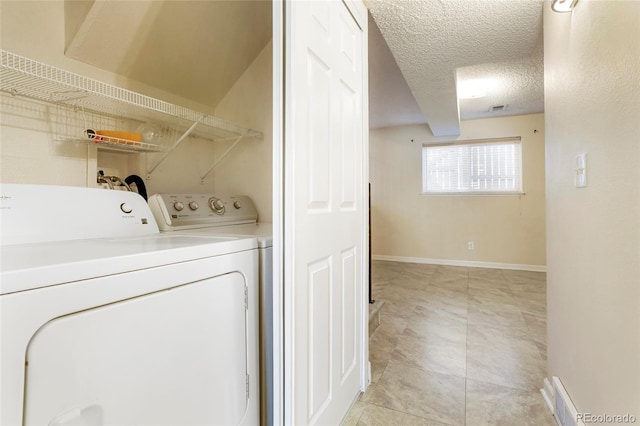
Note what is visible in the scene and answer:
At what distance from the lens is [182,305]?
0.87 metres

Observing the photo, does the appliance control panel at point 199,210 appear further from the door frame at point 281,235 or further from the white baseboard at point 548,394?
the white baseboard at point 548,394

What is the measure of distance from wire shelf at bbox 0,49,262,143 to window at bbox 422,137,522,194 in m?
4.20

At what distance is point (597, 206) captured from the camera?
3.60ft

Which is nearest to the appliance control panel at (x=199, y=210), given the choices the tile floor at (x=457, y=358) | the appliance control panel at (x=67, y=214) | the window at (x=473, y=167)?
the appliance control panel at (x=67, y=214)

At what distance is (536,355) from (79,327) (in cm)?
254

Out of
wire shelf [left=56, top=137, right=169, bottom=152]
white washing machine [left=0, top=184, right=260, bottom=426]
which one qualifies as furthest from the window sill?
white washing machine [left=0, top=184, right=260, bottom=426]

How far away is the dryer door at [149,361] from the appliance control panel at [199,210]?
0.56 metres

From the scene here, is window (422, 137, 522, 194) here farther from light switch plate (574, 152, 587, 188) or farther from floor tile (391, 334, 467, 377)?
light switch plate (574, 152, 587, 188)

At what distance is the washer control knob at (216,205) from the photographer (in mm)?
1709

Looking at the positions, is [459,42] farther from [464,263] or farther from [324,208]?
[464,263]

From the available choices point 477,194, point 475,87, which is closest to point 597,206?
point 475,87

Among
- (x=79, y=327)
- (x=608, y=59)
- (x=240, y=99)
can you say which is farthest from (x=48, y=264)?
(x=240, y=99)

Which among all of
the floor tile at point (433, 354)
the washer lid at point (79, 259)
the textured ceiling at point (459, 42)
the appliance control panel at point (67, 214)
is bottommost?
the floor tile at point (433, 354)

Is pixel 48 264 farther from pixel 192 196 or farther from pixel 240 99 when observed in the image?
pixel 240 99
